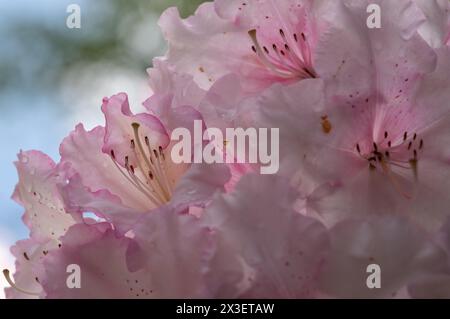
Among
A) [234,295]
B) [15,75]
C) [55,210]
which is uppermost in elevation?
[15,75]

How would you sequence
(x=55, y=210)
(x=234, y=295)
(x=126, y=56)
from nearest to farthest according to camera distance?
(x=234, y=295) < (x=55, y=210) < (x=126, y=56)

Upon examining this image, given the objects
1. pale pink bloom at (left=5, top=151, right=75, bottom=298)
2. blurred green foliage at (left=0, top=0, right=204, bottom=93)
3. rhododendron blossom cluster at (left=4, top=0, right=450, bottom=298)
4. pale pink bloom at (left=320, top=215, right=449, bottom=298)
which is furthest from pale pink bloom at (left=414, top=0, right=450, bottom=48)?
blurred green foliage at (left=0, top=0, right=204, bottom=93)

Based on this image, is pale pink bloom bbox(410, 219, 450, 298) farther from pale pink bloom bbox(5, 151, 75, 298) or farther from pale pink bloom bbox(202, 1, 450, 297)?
pale pink bloom bbox(5, 151, 75, 298)

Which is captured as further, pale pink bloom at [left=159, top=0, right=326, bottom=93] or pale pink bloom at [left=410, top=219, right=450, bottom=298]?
pale pink bloom at [left=159, top=0, right=326, bottom=93]

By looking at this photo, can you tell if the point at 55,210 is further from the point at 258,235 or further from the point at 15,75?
the point at 15,75

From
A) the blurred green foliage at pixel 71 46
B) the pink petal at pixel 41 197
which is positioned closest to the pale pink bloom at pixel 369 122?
the pink petal at pixel 41 197

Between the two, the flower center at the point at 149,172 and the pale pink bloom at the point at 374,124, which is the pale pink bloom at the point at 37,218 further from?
the pale pink bloom at the point at 374,124

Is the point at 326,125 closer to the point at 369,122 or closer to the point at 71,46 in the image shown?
the point at 369,122
